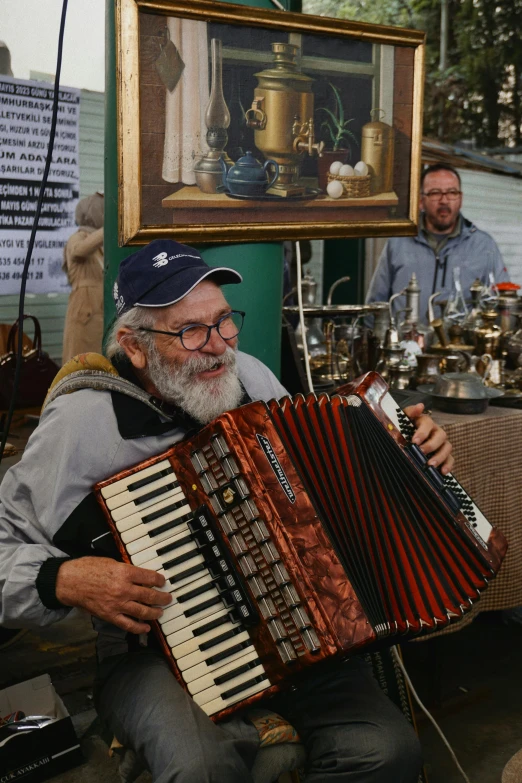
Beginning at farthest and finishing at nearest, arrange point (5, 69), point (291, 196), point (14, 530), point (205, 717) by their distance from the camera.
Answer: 1. point (5, 69)
2. point (291, 196)
3. point (14, 530)
4. point (205, 717)

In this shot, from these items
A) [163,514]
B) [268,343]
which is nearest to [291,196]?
[268,343]

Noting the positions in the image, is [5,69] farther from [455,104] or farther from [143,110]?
[455,104]

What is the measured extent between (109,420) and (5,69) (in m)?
5.52

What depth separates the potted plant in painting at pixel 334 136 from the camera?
2.75m

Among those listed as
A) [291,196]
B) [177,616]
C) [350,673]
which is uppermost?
[291,196]

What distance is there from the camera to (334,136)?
Result: 9.11 feet

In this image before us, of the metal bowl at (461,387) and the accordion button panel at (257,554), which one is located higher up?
the metal bowl at (461,387)

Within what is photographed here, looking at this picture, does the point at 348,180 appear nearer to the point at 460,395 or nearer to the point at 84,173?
the point at 460,395

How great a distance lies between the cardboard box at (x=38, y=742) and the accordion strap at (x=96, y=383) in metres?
1.15

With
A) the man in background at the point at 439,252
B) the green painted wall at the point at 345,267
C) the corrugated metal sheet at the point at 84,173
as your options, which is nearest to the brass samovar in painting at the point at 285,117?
the man in background at the point at 439,252

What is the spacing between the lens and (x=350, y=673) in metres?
2.12

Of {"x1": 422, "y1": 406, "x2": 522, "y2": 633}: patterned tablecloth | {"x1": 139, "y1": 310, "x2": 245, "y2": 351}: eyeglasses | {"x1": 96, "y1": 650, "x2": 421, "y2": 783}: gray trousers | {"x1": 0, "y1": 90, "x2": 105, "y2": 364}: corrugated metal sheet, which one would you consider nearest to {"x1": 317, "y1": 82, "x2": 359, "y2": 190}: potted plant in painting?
{"x1": 139, "y1": 310, "x2": 245, "y2": 351}: eyeglasses

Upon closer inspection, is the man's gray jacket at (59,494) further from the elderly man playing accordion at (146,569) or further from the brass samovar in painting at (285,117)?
the brass samovar in painting at (285,117)

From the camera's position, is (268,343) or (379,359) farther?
(379,359)
